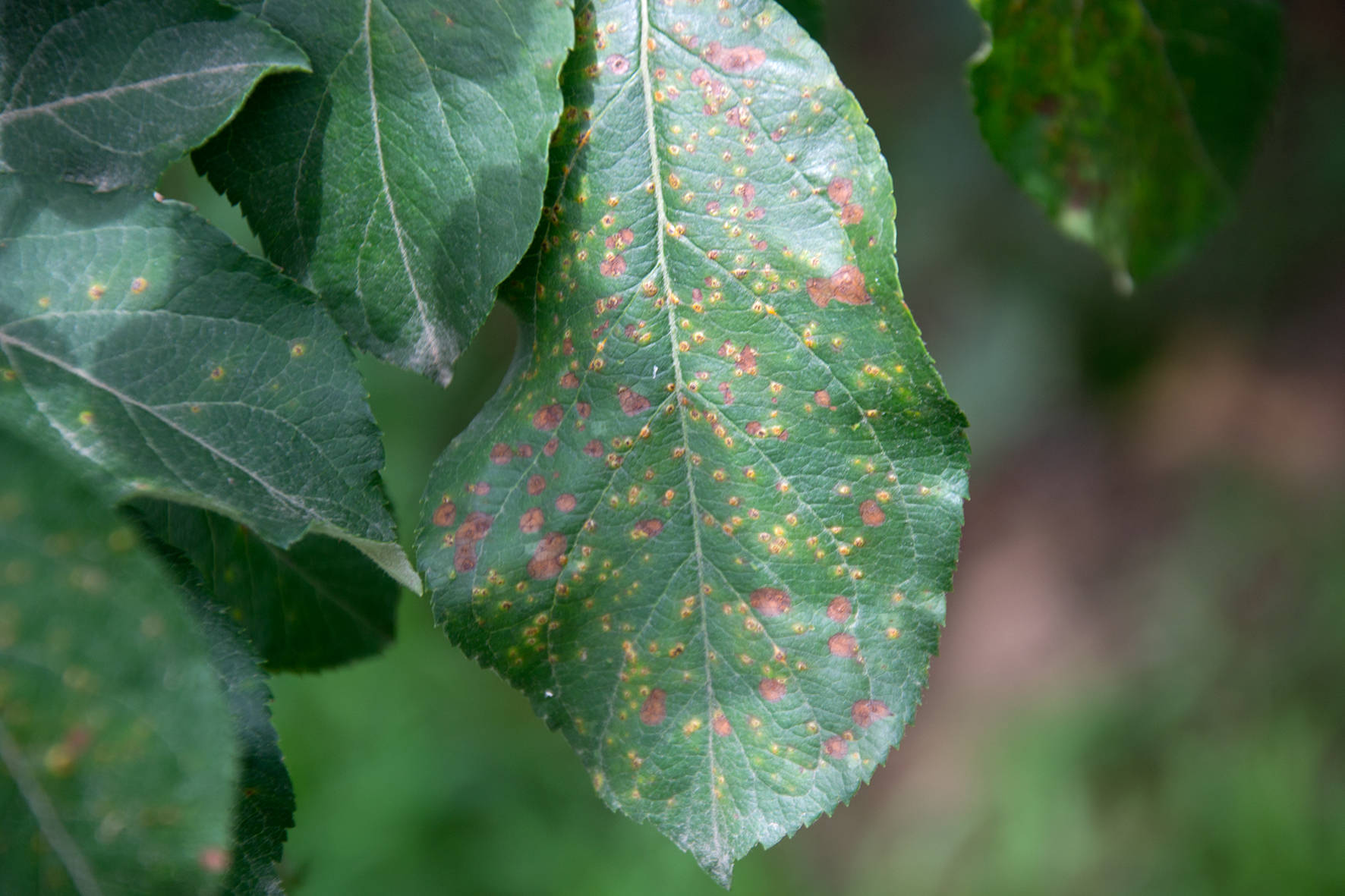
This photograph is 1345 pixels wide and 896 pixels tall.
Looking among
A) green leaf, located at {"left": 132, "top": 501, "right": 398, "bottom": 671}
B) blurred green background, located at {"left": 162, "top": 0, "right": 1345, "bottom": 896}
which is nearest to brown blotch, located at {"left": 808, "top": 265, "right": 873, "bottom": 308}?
green leaf, located at {"left": 132, "top": 501, "right": 398, "bottom": 671}

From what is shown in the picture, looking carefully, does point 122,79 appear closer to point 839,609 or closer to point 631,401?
point 631,401

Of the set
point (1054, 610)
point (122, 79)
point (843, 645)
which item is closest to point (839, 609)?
point (843, 645)

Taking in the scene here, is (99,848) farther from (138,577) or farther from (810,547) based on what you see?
(810,547)

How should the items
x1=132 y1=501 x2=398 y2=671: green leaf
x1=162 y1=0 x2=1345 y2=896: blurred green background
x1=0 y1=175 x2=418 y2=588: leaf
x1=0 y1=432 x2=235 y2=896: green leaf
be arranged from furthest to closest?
x1=162 y1=0 x2=1345 y2=896: blurred green background < x1=132 y1=501 x2=398 y2=671: green leaf < x1=0 y1=175 x2=418 y2=588: leaf < x1=0 y1=432 x2=235 y2=896: green leaf

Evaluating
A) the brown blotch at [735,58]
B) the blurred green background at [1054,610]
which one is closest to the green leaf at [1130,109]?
the brown blotch at [735,58]

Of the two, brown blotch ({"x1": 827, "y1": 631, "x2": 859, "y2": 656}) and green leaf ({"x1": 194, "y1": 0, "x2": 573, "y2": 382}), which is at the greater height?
green leaf ({"x1": 194, "y1": 0, "x2": 573, "y2": 382})

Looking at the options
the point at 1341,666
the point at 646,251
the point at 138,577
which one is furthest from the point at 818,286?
the point at 1341,666

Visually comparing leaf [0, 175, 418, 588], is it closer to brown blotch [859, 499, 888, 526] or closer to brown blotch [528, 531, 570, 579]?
brown blotch [528, 531, 570, 579]
